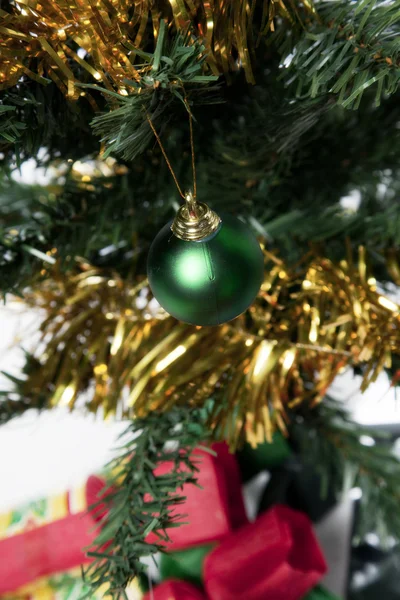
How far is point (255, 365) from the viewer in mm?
323

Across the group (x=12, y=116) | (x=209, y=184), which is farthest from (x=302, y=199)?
(x=12, y=116)

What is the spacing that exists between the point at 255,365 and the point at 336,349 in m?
0.05

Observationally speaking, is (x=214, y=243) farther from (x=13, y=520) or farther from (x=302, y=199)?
(x=13, y=520)

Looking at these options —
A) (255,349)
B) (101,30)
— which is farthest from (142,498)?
(101,30)

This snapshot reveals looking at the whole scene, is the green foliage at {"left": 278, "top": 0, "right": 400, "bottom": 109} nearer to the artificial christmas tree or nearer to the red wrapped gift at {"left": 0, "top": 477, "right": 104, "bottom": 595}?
the artificial christmas tree

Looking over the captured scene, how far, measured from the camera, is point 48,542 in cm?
39

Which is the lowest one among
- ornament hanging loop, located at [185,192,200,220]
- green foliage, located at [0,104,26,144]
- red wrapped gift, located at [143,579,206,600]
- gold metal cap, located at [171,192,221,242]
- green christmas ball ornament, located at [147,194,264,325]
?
red wrapped gift, located at [143,579,206,600]

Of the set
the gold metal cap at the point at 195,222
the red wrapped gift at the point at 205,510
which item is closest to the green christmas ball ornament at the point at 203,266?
the gold metal cap at the point at 195,222

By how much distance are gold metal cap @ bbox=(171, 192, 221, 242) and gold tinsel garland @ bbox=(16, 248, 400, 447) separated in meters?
0.11

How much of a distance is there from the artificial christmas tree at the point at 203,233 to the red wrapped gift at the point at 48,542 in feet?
0.16

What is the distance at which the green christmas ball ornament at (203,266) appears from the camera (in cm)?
24

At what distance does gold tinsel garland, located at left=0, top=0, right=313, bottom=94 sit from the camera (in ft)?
0.69

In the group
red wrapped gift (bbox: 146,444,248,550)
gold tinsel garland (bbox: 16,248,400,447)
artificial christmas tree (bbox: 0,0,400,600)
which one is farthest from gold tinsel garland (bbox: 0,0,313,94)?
red wrapped gift (bbox: 146,444,248,550)

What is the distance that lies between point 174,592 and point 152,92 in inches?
12.3
